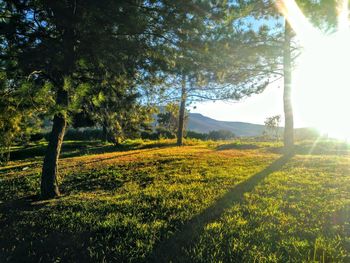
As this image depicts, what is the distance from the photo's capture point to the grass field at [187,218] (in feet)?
14.0

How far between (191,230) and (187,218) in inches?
23.9

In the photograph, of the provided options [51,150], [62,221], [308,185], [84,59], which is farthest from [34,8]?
[308,185]

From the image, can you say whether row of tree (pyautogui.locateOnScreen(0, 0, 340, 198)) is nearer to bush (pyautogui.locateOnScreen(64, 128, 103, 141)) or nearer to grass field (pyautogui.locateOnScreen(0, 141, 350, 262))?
grass field (pyautogui.locateOnScreen(0, 141, 350, 262))

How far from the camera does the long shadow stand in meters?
4.15

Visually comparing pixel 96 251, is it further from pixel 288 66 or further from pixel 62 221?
pixel 288 66

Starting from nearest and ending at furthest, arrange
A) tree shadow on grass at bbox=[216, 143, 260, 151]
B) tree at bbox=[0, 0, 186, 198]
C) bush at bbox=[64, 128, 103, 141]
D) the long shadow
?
the long shadow, tree at bbox=[0, 0, 186, 198], tree shadow on grass at bbox=[216, 143, 260, 151], bush at bbox=[64, 128, 103, 141]

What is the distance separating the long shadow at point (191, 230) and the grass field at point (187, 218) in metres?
0.02

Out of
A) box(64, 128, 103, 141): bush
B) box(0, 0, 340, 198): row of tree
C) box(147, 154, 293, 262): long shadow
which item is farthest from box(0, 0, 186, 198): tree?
box(64, 128, 103, 141): bush

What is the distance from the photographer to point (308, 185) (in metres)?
7.92

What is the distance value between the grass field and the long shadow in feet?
0.05

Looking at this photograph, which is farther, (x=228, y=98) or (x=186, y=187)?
(x=228, y=98)

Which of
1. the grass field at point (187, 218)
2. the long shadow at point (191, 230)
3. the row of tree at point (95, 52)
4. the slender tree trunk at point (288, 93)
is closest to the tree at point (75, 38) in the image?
the row of tree at point (95, 52)

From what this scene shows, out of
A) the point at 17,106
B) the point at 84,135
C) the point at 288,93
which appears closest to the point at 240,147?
the point at 288,93

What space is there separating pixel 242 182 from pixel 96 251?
199 inches
